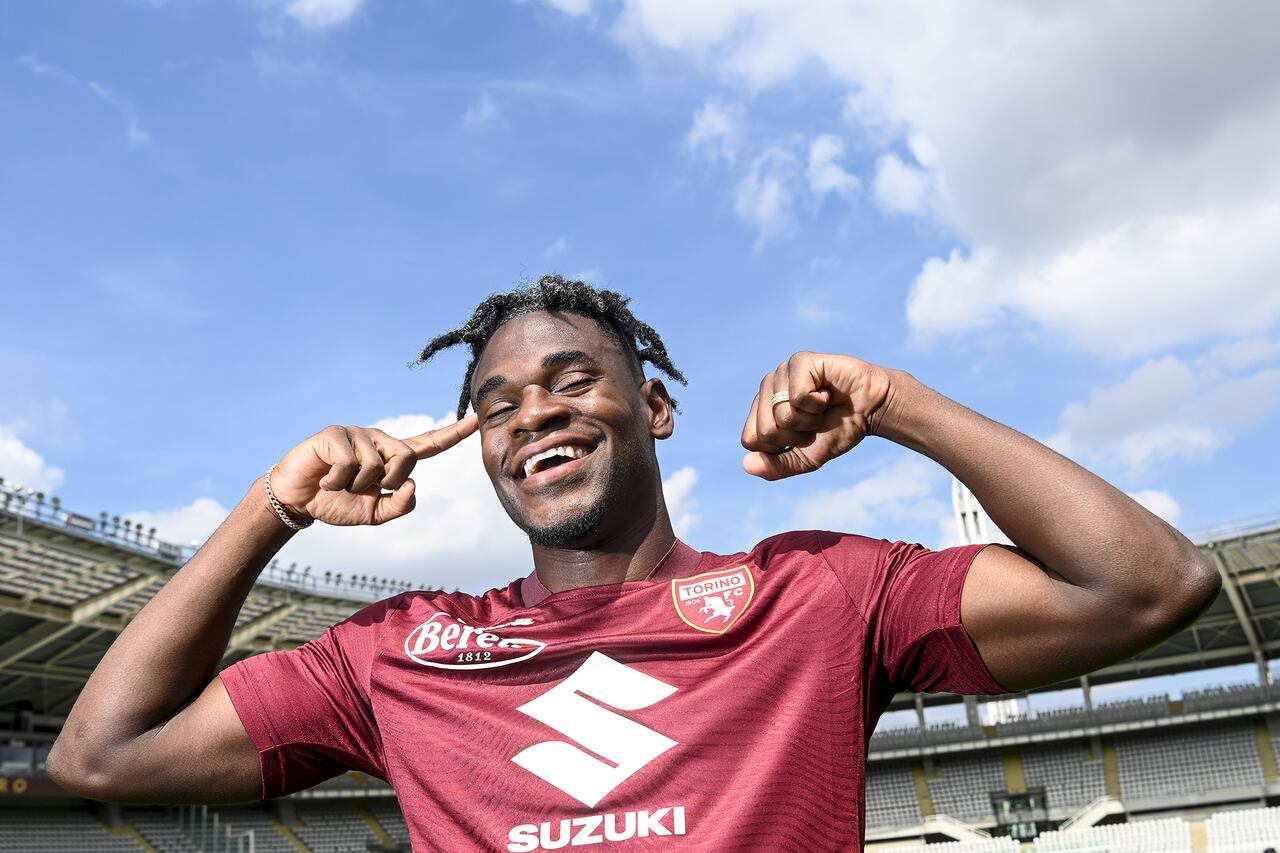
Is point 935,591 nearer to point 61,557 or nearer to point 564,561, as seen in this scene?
→ point 564,561

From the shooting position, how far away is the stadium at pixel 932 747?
79.4 feet

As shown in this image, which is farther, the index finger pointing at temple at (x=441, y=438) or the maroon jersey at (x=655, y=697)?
the index finger pointing at temple at (x=441, y=438)

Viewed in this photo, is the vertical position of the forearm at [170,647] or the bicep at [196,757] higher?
the forearm at [170,647]

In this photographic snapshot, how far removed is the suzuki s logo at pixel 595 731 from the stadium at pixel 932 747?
890 inches

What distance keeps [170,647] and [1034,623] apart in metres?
1.88

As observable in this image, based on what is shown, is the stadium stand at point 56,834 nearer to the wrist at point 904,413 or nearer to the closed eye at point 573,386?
the closed eye at point 573,386

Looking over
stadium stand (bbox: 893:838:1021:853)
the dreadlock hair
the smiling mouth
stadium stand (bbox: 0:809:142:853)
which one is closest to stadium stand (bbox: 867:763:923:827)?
stadium stand (bbox: 893:838:1021:853)

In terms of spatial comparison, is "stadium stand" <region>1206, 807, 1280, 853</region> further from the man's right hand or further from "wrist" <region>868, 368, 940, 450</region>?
the man's right hand

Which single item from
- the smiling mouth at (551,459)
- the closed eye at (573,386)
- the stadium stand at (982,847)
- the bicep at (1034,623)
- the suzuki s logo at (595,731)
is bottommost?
the stadium stand at (982,847)

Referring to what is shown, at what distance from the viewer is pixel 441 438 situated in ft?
8.33

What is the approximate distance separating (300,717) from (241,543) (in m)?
0.42

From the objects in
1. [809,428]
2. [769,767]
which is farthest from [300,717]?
[809,428]

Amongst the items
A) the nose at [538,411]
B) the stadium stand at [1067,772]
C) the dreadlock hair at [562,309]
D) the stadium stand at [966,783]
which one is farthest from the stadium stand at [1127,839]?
the nose at [538,411]

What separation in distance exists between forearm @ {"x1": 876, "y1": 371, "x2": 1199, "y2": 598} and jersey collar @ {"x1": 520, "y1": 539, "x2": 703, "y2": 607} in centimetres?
60
